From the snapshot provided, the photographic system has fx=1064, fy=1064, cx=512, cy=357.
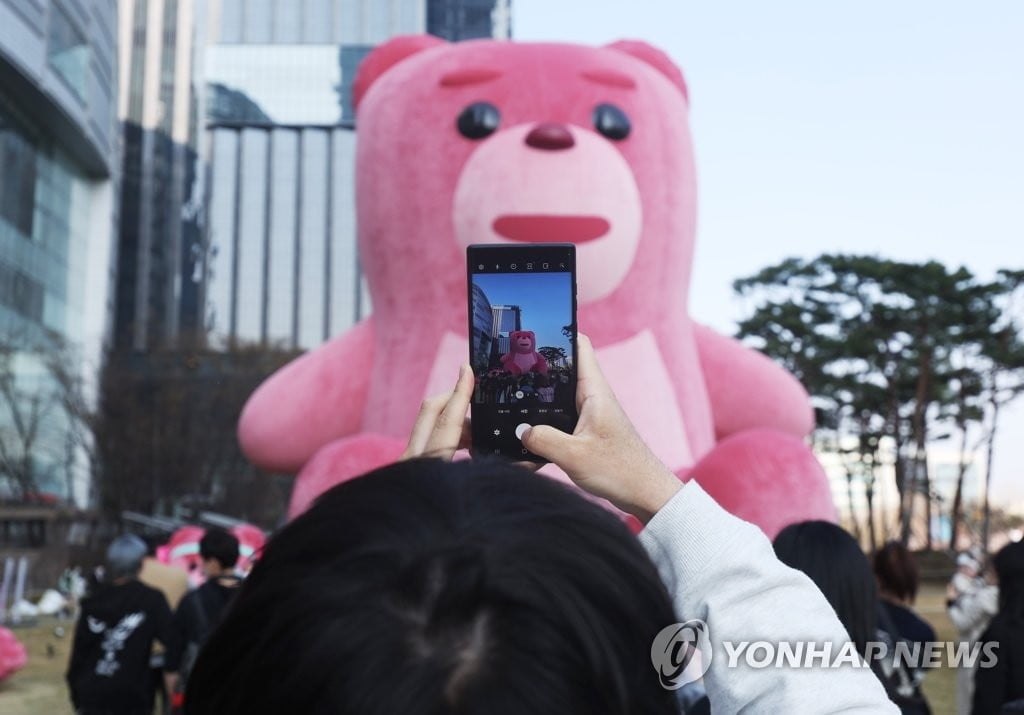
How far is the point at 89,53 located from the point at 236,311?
26.1 m

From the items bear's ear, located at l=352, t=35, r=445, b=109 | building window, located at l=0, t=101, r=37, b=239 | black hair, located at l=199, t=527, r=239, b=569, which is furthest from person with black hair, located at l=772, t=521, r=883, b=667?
building window, located at l=0, t=101, r=37, b=239

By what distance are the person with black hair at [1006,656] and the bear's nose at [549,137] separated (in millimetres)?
2990

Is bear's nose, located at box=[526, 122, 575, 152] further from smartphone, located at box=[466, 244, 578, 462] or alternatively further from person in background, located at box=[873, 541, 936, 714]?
smartphone, located at box=[466, 244, 578, 462]

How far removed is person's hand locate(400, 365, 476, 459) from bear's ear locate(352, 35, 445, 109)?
526cm

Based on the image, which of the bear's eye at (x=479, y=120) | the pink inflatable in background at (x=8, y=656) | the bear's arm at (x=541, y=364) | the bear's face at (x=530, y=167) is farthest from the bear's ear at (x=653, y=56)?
the pink inflatable in background at (x=8, y=656)

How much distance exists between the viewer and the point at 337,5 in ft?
205

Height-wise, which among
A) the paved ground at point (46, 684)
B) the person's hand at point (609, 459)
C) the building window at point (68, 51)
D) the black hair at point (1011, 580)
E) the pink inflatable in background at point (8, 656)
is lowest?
the paved ground at point (46, 684)

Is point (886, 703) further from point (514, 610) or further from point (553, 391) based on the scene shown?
point (553, 391)

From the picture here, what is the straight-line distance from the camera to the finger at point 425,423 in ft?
3.83

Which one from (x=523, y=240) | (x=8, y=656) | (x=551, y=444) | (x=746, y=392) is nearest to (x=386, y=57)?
(x=523, y=240)

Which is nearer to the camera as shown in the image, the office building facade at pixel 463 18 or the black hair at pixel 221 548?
the black hair at pixel 221 548

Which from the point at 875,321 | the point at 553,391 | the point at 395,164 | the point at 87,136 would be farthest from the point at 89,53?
the point at 553,391

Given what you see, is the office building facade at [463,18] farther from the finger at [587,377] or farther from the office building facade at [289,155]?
the finger at [587,377]

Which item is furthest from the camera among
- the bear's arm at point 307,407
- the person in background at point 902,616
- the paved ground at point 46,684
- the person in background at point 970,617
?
the paved ground at point 46,684
